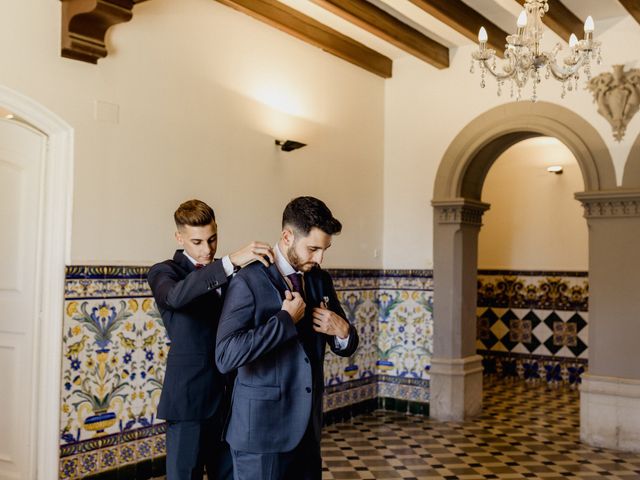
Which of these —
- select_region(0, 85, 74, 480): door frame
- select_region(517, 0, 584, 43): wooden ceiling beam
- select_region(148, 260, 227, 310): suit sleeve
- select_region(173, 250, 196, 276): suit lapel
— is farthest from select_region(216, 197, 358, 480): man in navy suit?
select_region(517, 0, 584, 43): wooden ceiling beam

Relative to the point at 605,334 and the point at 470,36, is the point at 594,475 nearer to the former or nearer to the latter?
the point at 605,334

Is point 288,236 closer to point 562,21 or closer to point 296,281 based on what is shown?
point 296,281

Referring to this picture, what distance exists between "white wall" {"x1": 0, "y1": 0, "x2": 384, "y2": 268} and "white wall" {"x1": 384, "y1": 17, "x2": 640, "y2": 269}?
0.39 metres

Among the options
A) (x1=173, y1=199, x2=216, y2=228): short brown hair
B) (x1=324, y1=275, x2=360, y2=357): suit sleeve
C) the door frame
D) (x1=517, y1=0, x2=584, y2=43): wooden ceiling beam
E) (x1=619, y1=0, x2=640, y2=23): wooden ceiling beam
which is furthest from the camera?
(x1=517, y1=0, x2=584, y2=43): wooden ceiling beam

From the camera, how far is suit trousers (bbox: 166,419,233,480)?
128 inches

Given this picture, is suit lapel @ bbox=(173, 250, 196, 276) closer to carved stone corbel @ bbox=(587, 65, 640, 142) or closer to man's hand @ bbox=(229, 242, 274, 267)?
man's hand @ bbox=(229, 242, 274, 267)

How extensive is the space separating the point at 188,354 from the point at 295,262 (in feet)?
2.97

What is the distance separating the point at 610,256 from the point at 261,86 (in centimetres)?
350

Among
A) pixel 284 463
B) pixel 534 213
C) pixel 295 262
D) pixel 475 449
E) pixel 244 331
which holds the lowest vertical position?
pixel 475 449

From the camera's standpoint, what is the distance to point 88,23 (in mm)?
4543

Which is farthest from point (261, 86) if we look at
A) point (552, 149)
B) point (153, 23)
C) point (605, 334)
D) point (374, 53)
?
point (552, 149)

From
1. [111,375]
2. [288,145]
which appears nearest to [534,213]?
[288,145]

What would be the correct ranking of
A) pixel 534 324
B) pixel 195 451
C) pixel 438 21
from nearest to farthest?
pixel 195 451 → pixel 438 21 → pixel 534 324

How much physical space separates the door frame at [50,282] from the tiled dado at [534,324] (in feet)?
23.6
